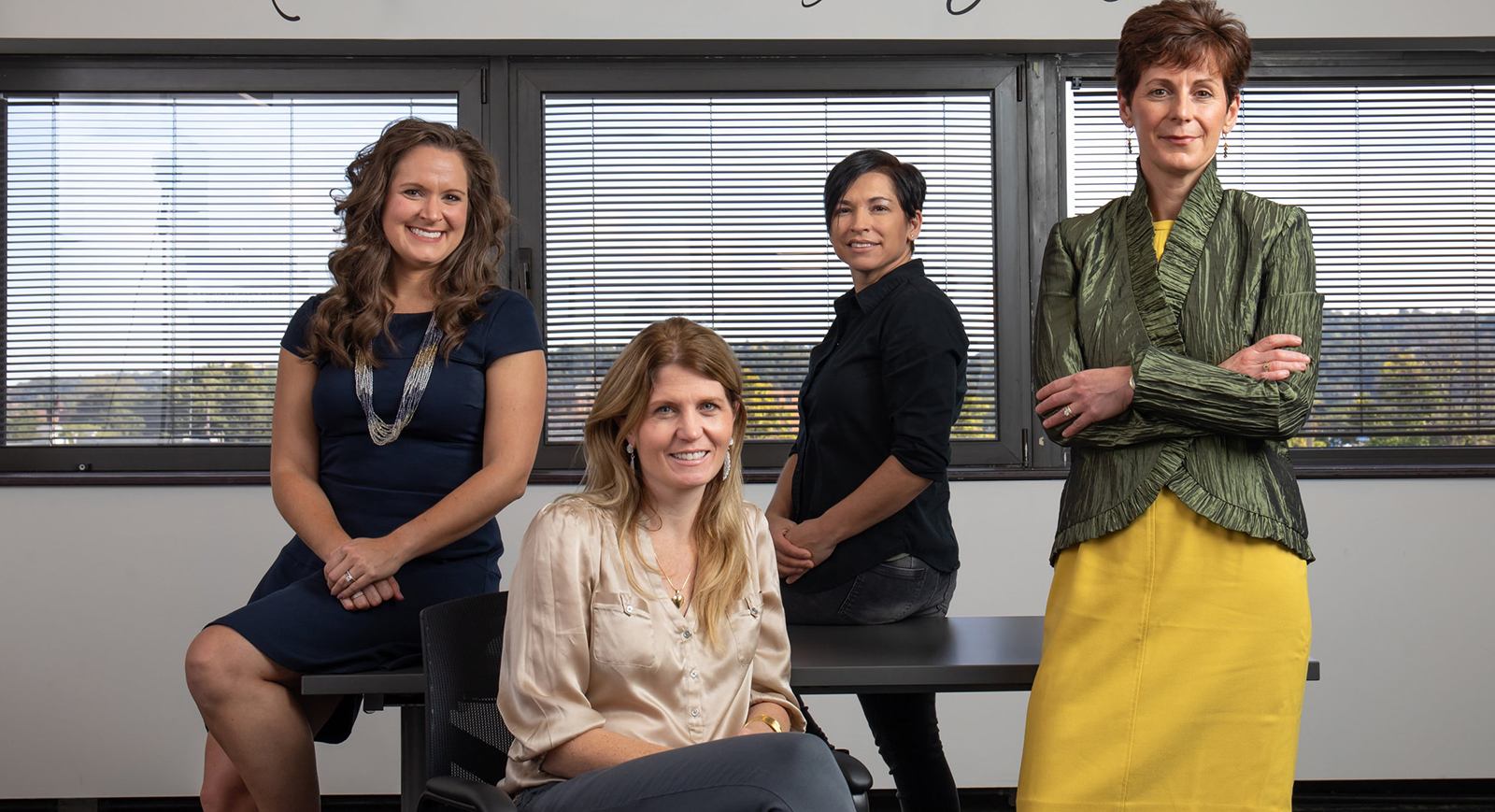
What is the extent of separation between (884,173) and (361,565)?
121cm

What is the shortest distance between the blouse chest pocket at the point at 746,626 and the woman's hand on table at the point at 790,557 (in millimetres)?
440

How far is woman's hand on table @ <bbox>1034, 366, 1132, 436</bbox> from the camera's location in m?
1.58

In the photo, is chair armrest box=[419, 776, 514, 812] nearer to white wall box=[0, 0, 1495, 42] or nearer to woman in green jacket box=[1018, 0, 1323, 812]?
woman in green jacket box=[1018, 0, 1323, 812]

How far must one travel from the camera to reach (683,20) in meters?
3.35

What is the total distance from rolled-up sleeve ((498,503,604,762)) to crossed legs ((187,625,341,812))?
48 cm

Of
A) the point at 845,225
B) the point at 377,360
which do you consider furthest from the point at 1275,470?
the point at 377,360

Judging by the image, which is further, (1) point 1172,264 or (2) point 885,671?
(2) point 885,671

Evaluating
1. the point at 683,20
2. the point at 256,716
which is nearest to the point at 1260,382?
the point at 256,716

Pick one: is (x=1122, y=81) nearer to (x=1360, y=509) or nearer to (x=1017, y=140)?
(x=1017, y=140)

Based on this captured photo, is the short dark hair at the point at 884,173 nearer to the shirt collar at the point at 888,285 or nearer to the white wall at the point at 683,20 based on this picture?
the shirt collar at the point at 888,285

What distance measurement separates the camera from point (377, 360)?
1.91 m

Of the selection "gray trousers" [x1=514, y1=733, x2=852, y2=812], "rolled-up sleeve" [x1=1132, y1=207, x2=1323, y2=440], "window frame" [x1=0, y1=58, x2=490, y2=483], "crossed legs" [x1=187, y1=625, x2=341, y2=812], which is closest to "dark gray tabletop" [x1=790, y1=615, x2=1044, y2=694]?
"gray trousers" [x1=514, y1=733, x2=852, y2=812]

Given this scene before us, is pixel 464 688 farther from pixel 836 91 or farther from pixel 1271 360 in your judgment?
pixel 836 91

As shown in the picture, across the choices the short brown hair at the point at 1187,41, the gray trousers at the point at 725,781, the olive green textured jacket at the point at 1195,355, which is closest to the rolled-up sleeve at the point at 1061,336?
the olive green textured jacket at the point at 1195,355
